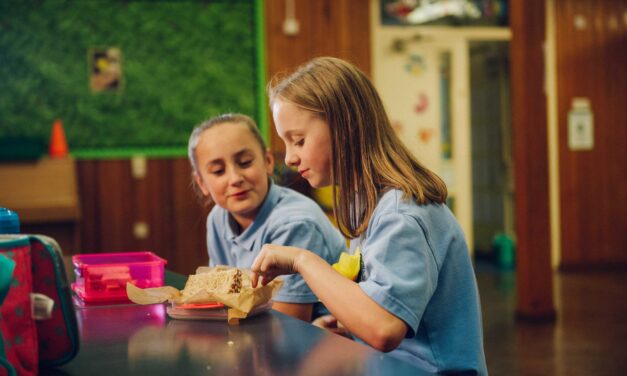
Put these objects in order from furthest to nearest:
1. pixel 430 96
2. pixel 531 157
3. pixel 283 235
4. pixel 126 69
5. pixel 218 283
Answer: pixel 430 96 → pixel 126 69 → pixel 531 157 → pixel 283 235 → pixel 218 283

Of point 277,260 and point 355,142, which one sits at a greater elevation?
point 355,142

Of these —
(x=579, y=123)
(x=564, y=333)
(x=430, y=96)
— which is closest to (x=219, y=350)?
(x=564, y=333)

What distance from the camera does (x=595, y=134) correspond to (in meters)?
→ 7.34

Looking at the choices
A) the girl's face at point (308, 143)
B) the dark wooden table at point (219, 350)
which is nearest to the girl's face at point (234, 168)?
the girl's face at point (308, 143)

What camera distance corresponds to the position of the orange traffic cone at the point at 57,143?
17.5 ft

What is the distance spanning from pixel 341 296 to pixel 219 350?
0.23 m

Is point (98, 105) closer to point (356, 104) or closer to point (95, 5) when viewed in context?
point (95, 5)

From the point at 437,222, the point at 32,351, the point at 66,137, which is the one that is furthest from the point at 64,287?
the point at 66,137

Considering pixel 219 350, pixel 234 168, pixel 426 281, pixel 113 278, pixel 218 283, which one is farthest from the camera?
pixel 234 168

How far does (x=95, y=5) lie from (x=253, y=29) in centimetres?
126

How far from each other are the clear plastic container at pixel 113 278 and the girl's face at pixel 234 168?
0.33m

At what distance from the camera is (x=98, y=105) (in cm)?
562

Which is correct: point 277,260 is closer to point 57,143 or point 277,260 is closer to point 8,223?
point 8,223

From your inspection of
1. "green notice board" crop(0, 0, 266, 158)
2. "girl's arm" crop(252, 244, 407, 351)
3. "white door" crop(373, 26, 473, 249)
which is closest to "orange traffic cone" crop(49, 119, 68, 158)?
"green notice board" crop(0, 0, 266, 158)
